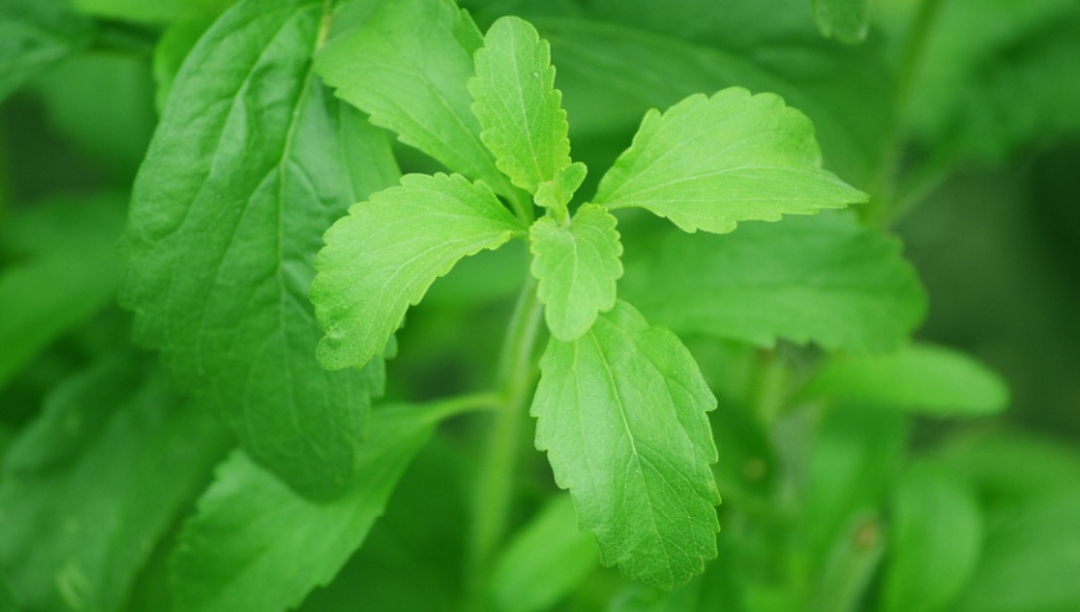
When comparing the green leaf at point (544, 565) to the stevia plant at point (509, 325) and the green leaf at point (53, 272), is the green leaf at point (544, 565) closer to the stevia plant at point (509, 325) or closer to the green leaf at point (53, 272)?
the stevia plant at point (509, 325)

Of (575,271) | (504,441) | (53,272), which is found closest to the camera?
(575,271)

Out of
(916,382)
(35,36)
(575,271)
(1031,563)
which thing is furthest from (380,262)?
(1031,563)

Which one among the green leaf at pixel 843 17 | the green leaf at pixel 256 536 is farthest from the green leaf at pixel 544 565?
the green leaf at pixel 843 17

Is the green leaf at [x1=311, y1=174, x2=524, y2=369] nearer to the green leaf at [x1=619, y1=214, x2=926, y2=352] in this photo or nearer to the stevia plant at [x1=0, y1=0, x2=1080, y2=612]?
the stevia plant at [x1=0, y1=0, x2=1080, y2=612]

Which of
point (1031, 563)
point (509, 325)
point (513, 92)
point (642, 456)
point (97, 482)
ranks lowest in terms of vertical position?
point (1031, 563)

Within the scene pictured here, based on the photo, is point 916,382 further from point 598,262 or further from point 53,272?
point 53,272

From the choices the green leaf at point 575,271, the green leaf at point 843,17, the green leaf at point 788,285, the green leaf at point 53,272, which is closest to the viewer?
the green leaf at point 575,271
